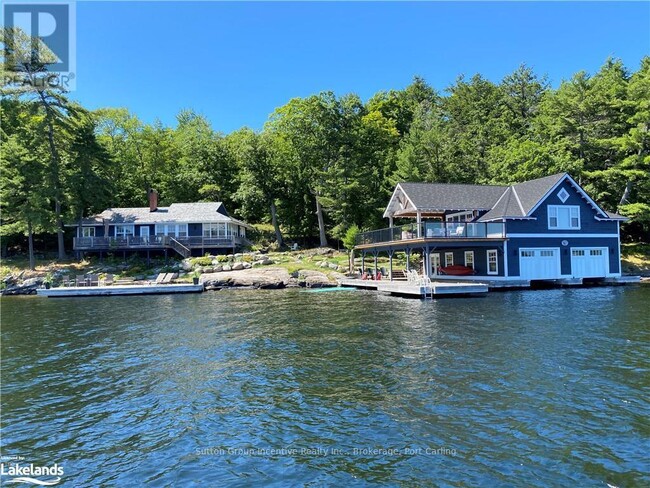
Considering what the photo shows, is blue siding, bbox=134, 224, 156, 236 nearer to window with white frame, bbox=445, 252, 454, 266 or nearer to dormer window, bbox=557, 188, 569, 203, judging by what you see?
window with white frame, bbox=445, 252, 454, 266

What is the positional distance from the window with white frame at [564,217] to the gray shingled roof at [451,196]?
4419 millimetres

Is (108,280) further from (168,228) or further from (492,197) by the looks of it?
(492,197)

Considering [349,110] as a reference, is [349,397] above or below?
below

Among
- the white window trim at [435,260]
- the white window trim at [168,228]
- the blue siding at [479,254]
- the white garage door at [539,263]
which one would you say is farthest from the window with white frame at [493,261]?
the white window trim at [168,228]

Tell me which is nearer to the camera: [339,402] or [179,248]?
[339,402]

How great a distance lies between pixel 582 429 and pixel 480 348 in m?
5.95

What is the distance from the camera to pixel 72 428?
8.61 meters

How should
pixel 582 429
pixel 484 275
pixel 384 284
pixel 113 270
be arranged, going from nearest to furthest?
pixel 582 429
pixel 384 284
pixel 484 275
pixel 113 270

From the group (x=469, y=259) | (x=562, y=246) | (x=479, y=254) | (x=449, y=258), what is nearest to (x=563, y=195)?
(x=562, y=246)

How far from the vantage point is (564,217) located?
110 ft

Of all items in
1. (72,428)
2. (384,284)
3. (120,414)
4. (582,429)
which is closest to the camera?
(582,429)

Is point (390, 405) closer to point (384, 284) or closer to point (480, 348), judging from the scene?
point (480, 348)

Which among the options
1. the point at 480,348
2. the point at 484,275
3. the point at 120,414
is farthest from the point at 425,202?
the point at 120,414

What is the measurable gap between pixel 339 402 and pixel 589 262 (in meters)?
31.1
